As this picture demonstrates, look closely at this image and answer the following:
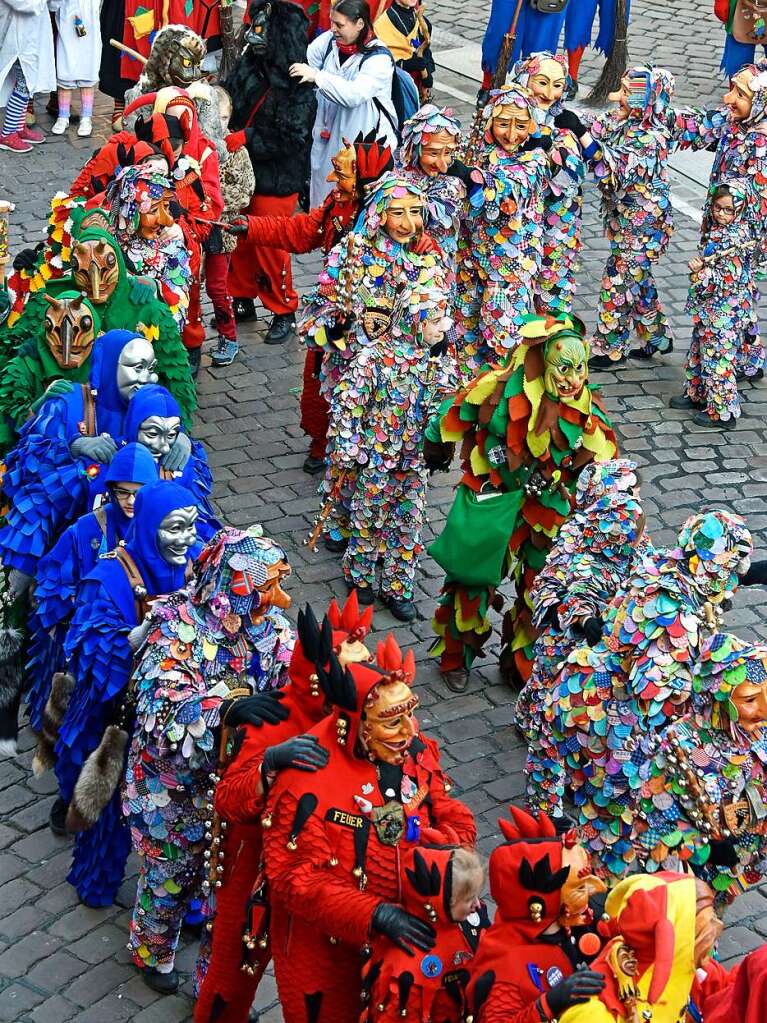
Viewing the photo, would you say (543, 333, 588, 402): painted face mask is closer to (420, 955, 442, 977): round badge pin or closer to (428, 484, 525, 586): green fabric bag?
(428, 484, 525, 586): green fabric bag

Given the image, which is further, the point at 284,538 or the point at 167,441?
the point at 284,538

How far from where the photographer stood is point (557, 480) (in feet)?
23.3

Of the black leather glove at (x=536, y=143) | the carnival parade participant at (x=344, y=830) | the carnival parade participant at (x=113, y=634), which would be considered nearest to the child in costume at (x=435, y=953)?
the carnival parade participant at (x=344, y=830)

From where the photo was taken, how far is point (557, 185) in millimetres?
9453

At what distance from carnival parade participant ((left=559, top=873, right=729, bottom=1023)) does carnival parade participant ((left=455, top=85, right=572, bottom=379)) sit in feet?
18.3

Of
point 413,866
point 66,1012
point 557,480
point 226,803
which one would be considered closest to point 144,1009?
point 66,1012

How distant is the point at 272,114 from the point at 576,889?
7110 millimetres

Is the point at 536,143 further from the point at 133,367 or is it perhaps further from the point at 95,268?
the point at 133,367

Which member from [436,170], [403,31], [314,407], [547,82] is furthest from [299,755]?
[403,31]

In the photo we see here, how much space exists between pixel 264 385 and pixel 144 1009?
518 cm

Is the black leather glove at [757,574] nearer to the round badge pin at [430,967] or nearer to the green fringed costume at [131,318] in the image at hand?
the round badge pin at [430,967]

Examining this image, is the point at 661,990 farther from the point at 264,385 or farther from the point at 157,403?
the point at 264,385

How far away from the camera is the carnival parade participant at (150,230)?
8133mm

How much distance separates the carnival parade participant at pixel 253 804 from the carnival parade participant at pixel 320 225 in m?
3.63
